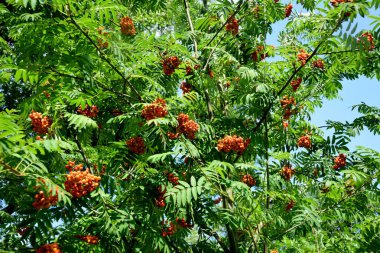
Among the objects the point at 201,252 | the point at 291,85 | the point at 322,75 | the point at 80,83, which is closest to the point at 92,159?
the point at 80,83

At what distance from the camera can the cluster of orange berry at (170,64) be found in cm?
485

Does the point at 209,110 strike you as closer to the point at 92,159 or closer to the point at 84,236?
the point at 92,159

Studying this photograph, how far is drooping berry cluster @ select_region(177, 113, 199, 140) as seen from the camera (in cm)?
423

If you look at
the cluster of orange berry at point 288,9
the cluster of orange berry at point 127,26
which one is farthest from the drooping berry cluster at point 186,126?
the cluster of orange berry at point 288,9

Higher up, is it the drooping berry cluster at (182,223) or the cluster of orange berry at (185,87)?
the cluster of orange berry at (185,87)

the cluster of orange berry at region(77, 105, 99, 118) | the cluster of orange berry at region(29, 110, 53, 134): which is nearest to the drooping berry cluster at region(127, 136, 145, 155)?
the cluster of orange berry at region(77, 105, 99, 118)

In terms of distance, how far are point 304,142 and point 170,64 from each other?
8.78 ft

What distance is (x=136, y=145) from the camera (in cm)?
431

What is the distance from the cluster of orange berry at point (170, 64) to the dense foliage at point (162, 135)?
Answer: 0.6 inches

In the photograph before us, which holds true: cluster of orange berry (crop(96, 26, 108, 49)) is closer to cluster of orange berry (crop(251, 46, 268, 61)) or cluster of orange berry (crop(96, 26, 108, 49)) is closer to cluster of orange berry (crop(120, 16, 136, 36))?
cluster of orange berry (crop(120, 16, 136, 36))

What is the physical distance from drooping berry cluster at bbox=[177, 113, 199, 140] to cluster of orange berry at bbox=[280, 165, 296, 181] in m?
2.07

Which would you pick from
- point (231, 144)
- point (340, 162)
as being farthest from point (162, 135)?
point (340, 162)

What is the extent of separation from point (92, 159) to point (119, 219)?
1.58 meters

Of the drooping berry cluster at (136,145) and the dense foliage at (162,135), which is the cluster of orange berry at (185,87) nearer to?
the dense foliage at (162,135)
